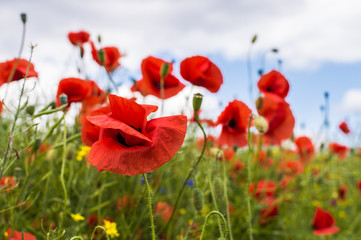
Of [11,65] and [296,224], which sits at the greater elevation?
[11,65]

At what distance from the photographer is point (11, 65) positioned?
1339mm

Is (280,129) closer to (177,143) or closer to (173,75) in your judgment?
(173,75)

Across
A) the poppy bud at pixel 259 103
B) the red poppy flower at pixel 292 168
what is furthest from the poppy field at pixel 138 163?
the red poppy flower at pixel 292 168

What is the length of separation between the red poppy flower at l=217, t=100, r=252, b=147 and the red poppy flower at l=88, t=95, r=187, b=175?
24.2 inches

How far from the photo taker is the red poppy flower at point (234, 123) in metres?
1.39

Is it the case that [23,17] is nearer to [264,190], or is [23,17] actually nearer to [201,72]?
[201,72]

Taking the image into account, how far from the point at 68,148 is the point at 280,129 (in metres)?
0.90

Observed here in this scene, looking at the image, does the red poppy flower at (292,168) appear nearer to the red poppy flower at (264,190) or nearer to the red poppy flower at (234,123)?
the red poppy flower at (264,190)

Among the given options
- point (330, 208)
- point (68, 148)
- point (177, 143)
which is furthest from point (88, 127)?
point (330, 208)

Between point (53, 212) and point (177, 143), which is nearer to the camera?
point (177, 143)

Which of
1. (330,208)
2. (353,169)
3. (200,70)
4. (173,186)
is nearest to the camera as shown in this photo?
(200,70)

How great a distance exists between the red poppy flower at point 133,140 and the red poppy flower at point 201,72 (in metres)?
0.52

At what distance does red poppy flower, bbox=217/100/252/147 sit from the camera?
1.39m

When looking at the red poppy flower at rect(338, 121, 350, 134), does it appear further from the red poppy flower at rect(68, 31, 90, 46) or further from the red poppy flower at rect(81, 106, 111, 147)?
the red poppy flower at rect(81, 106, 111, 147)
